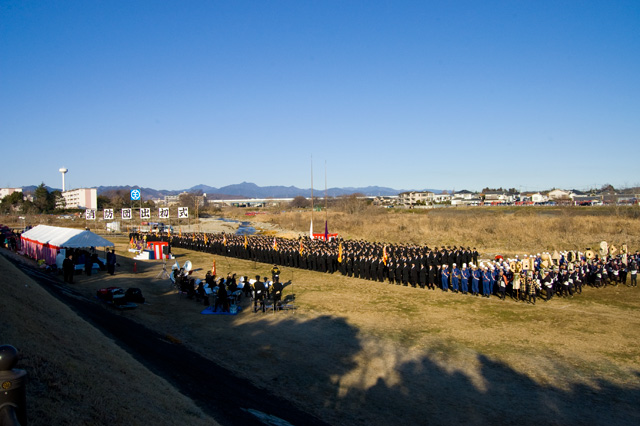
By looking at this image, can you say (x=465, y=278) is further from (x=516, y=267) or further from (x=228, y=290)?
(x=228, y=290)

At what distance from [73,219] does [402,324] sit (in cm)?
7531

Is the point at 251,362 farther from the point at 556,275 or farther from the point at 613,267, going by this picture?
the point at 613,267

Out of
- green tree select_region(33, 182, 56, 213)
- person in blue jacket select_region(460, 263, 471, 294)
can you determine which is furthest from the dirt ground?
green tree select_region(33, 182, 56, 213)

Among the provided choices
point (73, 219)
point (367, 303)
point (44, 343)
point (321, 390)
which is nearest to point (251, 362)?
point (321, 390)

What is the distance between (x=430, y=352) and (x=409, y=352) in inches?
23.7

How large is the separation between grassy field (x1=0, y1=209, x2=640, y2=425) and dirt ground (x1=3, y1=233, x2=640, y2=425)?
39 mm

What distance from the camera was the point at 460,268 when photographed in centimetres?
2275

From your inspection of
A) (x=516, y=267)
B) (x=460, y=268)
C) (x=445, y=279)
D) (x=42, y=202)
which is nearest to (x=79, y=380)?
(x=445, y=279)

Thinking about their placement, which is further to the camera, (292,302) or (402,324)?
(292,302)

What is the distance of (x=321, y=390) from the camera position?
9609mm

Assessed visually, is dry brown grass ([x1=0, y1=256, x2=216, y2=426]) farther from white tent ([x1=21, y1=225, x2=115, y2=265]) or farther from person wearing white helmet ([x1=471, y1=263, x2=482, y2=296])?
white tent ([x1=21, y1=225, x2=115, y2=265])

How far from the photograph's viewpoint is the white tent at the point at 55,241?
927 inches

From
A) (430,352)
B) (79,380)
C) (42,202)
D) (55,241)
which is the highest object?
(42,202)

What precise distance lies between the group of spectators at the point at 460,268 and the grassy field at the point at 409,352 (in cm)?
89
